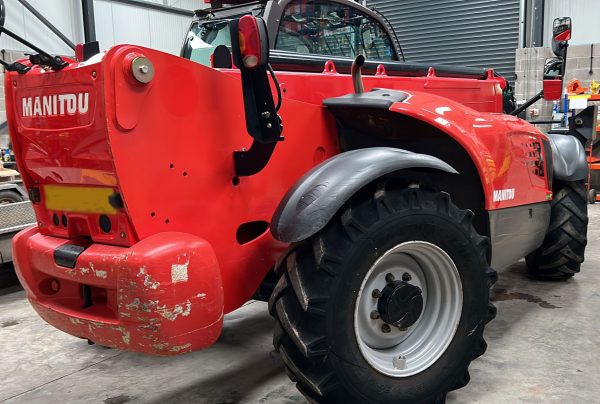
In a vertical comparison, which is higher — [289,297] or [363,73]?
[363,73]

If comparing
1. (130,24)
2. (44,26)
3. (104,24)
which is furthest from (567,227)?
(130,24)

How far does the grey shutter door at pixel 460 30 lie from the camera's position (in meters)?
10.3

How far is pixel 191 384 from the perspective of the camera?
110 inches

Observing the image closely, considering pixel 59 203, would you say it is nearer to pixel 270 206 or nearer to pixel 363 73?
pixel 270 206

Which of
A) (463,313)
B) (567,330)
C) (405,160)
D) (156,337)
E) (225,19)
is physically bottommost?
(567,330)

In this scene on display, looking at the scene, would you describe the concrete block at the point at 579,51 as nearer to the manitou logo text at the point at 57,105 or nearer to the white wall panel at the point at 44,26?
the white wall panel at the point at 44,26

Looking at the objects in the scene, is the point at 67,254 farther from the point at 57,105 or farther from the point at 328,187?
the point at 328,187

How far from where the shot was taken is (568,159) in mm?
3881

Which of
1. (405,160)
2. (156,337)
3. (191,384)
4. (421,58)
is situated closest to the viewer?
(156,337)

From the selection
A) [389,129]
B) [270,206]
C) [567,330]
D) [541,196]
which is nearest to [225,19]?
[389,129]

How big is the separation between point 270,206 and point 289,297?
0.50 meters

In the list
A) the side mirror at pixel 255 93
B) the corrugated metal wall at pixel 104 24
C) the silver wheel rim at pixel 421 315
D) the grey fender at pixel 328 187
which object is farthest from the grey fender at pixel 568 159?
the corrugated metal wall at pixel 104 24

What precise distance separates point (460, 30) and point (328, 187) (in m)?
9.67

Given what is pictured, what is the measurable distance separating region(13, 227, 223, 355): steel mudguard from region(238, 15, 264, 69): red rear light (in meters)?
0.67
